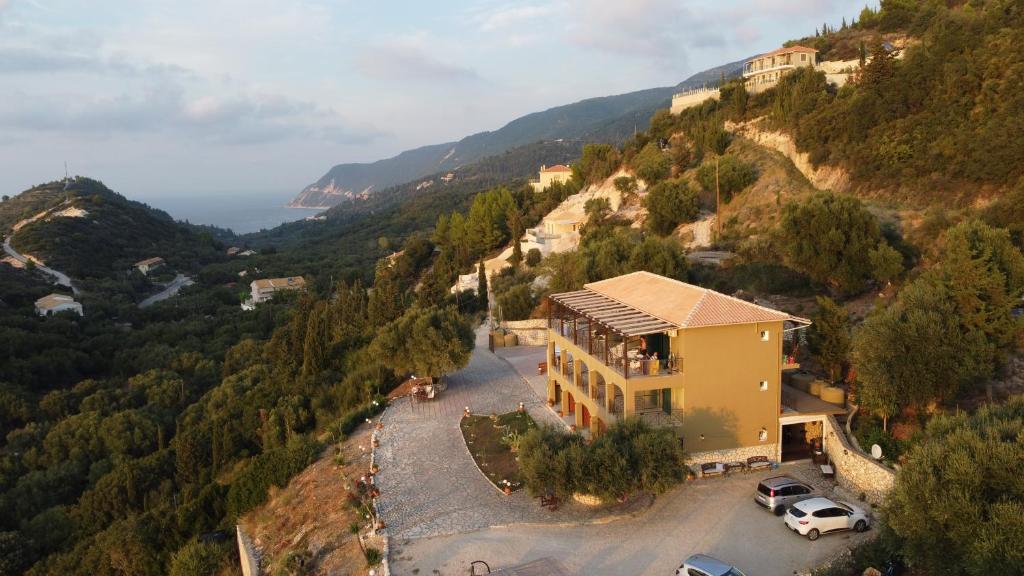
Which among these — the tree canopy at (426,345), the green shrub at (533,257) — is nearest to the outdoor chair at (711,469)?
the tree canopy at (426,345)

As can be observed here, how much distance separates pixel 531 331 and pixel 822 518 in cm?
1863

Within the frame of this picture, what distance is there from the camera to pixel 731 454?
16016 millimetres

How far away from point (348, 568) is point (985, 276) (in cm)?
1729

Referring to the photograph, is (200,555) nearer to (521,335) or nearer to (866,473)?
(866,473)

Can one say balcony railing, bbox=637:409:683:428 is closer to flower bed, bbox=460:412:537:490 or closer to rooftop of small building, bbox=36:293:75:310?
flower bed, bbox=460:412:537:490

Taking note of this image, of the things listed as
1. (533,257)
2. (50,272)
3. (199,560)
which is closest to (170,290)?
(50,272)

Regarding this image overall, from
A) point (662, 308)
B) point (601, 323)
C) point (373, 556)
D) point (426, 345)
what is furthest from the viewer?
point (426, 345)

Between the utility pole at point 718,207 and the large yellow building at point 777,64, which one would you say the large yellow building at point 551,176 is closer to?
the large yellow building at point 777,64

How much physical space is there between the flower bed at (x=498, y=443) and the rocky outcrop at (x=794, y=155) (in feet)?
85.3

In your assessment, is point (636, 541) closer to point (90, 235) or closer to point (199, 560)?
point (199, 560)

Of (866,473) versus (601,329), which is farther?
(601,329)

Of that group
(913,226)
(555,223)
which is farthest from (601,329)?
(555,223)

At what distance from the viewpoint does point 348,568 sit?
40.4 feet

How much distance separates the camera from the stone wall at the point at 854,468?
14070mm
